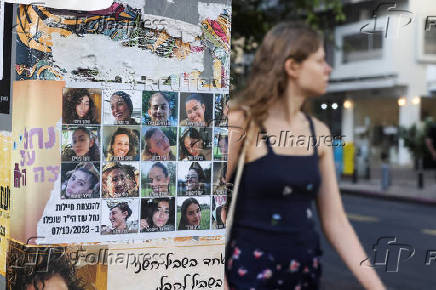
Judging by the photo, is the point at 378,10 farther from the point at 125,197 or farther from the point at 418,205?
the point at 418,205

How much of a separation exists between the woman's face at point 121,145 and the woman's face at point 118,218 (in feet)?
0.68

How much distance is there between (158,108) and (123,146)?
0.63ft

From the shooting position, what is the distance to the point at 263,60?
6.03ft

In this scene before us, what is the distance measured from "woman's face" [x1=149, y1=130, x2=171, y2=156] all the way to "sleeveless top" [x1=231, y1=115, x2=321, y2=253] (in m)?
0.44

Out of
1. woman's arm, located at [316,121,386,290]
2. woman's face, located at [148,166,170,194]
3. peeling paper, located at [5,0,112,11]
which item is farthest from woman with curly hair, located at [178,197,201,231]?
peeling paper, located at [5,0,112,11]

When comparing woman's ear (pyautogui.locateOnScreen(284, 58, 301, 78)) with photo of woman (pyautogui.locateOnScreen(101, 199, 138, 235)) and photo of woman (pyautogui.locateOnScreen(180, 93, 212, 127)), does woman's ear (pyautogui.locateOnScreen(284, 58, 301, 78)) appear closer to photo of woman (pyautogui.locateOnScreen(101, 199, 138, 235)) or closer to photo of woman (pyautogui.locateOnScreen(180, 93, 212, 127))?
photo of woman (pyautogui.locateOnScreen(180, 93, 212, 127))

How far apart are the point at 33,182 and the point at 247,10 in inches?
105

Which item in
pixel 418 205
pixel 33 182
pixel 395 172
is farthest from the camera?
pixel 418 205

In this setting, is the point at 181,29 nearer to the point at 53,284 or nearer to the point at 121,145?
the point at 121,145


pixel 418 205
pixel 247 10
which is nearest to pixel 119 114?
pixel 247 10

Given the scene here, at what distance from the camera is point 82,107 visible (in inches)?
77.9

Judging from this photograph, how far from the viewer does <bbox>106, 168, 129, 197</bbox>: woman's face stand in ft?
6.71

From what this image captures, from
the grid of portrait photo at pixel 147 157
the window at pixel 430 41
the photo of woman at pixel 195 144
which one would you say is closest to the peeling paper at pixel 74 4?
the grid of portrait photo at pixel 147 157

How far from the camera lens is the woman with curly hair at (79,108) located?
1.96 m
